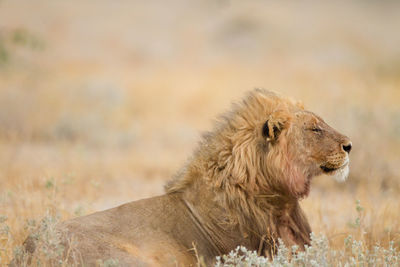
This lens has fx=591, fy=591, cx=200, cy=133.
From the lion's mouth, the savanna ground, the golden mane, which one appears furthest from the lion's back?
the lion's mouth

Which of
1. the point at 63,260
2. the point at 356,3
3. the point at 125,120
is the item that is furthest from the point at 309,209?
the point at 356,3

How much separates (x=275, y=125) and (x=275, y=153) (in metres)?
0.19

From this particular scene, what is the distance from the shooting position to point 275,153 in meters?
3.98

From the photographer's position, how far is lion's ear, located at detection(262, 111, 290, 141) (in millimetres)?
3975

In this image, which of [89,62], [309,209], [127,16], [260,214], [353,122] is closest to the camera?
[260,214]

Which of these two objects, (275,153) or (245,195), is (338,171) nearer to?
(275,153)

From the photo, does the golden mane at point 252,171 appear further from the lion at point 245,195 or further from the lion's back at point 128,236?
the lion's back at point 128,236

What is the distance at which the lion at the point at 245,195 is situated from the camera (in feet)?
13.0

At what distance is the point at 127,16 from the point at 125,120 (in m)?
28.1

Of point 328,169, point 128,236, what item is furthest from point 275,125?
point 128,236

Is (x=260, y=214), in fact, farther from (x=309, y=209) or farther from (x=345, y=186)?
(x=345, y=186)

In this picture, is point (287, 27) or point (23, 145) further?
point (287, 27)

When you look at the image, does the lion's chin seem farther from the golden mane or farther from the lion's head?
the golden mane

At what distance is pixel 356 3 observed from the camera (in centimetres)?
5588
